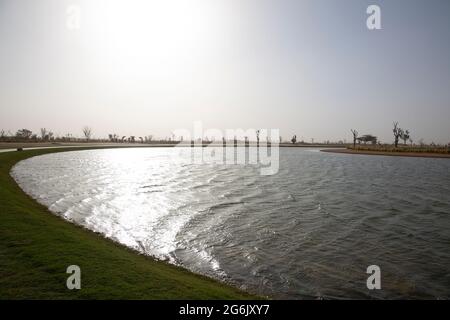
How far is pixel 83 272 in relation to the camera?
7.03 metres

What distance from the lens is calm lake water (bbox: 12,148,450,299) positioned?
8.30 metres

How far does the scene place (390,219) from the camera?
14.1 meters

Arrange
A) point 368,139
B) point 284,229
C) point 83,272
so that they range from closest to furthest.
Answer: point 83,272 < point 284,229 < point 368,139

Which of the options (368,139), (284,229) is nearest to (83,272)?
(284,229)

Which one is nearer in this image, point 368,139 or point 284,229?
point 284,229

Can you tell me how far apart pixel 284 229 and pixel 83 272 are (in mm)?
7707

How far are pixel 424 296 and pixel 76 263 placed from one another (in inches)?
315

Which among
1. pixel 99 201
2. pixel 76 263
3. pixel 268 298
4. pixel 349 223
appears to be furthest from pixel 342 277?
pixel 99 201

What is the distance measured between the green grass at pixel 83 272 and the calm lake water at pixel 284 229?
4.00ft

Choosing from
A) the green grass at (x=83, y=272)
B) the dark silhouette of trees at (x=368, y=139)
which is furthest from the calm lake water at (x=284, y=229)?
the dark silhouette of trees at (x=368, y=139)

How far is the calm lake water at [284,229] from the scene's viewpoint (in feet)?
27.2

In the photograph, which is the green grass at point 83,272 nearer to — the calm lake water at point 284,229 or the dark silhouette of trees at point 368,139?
the calm lake water at point 284,229

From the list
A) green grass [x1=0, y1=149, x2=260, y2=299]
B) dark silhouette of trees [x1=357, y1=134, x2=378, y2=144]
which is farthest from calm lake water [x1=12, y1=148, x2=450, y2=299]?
dark silhouette of trees [x1=357, y1=134, x2=378, y2=144]

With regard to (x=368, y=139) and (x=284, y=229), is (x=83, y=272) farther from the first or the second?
(x=368, y=139)
